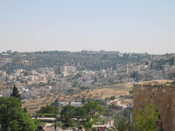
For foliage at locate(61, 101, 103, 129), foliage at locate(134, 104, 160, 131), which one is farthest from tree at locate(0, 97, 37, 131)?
foliage at locate(134, 104, 160, 131)

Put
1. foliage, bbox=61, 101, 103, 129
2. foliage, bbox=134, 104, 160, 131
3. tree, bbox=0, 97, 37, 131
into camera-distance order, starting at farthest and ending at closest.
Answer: foliage, bbox=61, 101, 103, 129 → tree, bbox=0, 97, 37, 131 → foliage, bbox=134, 104, 160, 131

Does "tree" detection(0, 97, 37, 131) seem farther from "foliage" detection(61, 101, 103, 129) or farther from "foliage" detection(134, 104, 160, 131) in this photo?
"foliage" detection(134, 104, 160, 131)

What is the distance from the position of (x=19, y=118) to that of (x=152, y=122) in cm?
3142

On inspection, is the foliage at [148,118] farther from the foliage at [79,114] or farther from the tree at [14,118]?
the foliage at [79,114]

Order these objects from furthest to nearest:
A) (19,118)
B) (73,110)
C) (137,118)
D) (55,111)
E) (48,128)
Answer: (55,111), (73,110), (48,128), (19,118), (137,118)

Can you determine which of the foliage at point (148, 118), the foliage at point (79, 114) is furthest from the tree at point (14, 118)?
the foliage at point (148, 118)

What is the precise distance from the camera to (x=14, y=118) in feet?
170

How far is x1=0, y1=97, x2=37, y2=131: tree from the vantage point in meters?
49.9

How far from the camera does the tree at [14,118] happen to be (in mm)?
49916

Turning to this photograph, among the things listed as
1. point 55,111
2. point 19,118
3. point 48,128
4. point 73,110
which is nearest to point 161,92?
point 19,118

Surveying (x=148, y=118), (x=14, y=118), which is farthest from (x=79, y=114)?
(x=148, y=118)

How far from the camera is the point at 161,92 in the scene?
21.3m

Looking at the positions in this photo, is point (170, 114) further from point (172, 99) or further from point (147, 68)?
point (147, 68)

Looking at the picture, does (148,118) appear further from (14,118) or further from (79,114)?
(79,114)
